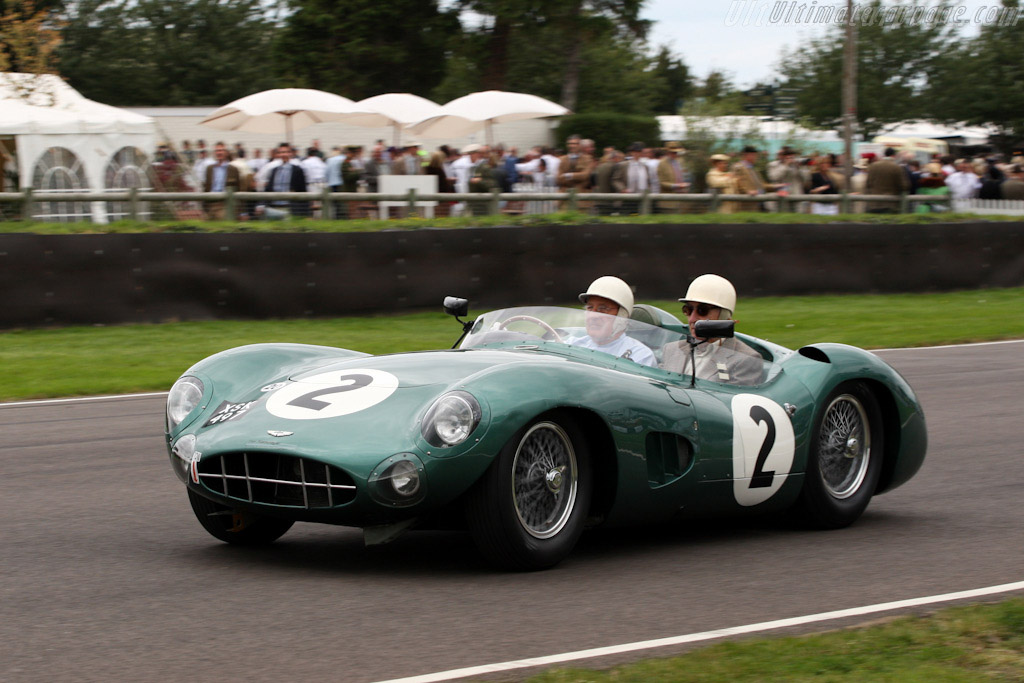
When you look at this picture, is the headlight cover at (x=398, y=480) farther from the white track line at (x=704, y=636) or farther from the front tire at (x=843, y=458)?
the front tire at (x=843, y=458)

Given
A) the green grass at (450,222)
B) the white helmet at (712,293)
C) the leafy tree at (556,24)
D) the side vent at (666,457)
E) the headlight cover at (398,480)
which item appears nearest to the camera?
the headlight cover at (398,480)

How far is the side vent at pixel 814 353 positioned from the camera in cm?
596

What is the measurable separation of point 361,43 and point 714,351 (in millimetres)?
35779

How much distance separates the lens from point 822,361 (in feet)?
19.5

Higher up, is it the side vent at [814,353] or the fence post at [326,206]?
the fence post at [326,206]

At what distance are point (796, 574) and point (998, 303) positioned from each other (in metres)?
13.1

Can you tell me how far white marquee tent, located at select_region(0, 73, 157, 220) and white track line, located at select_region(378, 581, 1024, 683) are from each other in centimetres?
1709

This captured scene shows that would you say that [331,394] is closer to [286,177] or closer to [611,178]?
[286,177]

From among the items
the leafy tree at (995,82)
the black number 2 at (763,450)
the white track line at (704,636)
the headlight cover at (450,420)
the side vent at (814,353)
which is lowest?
the white track line at (704,636)

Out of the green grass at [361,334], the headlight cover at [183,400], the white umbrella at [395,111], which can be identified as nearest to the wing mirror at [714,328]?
the headlight cover at [183,400]

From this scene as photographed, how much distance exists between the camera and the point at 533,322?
578 cm

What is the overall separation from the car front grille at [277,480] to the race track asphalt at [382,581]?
304 mm

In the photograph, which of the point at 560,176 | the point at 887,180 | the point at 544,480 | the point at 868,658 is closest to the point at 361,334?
the point at 560,176

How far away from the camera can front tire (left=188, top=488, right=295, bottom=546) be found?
5156mm
